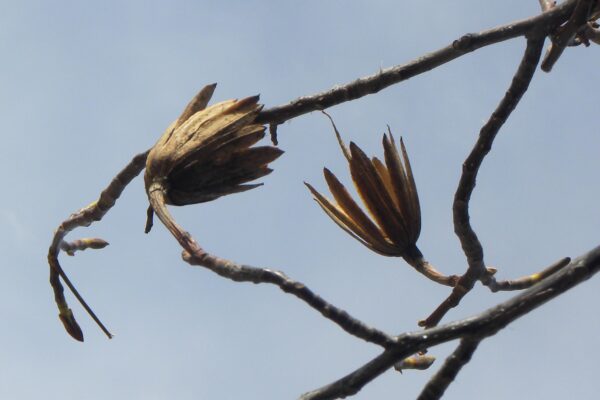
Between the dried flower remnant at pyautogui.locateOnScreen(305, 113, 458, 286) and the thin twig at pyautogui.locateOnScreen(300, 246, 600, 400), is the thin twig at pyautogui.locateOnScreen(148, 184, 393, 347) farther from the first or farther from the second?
the dried flower remnant at pyautogui.locateOnScreen(305, 113, 458, 286)

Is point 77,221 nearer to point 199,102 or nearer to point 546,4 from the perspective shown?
point 199,102

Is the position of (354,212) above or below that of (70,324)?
above

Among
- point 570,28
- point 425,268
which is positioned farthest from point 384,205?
point 570,28

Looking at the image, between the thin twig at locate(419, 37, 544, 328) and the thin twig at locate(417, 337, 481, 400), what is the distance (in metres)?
0.63

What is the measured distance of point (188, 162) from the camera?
235cm

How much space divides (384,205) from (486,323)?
0.98 meters

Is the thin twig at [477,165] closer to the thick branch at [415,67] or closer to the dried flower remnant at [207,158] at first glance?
the thick branch at [415,67]

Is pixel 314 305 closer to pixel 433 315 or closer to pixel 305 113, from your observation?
pixel 433 315

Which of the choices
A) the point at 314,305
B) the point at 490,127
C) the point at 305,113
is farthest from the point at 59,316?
the point at 490,127

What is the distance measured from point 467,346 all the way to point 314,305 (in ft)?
0.96

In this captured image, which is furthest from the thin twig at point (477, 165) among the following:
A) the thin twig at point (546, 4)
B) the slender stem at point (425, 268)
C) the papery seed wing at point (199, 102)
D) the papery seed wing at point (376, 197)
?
the papery seed wing at point (199, 102)

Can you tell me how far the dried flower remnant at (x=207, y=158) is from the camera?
2.34 m

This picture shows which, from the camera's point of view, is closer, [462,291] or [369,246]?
[462,291]

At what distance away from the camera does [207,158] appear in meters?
2.35
